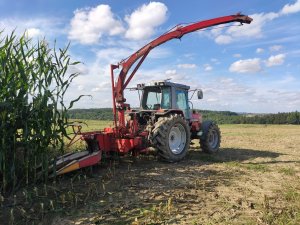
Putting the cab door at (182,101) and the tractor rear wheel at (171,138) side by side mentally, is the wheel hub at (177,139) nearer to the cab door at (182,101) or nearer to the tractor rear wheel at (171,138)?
the tractor rear wheel at (171,138)

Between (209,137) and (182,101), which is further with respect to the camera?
(209,137)

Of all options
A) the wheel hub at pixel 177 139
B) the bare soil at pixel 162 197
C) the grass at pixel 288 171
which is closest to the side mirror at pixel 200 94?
the wheel hub at pixel 177 139

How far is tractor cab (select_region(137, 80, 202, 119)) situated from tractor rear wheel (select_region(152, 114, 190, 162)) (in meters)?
0.71

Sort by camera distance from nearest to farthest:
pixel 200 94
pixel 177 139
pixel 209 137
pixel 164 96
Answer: pixel 177 139 < pixel 164 96 < pixel 200 94 < pixel 209 137

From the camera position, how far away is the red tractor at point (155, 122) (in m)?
7.94

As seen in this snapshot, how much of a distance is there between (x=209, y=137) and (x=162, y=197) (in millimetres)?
5600

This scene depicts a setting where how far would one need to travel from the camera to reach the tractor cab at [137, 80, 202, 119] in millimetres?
9555

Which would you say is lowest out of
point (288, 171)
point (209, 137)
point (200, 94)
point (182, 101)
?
point (288, 171)

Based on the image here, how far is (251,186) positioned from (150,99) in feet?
13.9

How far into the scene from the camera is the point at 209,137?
35.6ft

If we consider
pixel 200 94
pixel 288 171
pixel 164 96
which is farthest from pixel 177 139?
pixel 288 171

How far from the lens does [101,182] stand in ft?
20.7

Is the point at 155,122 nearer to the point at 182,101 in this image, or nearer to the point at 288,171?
the point at 182,101

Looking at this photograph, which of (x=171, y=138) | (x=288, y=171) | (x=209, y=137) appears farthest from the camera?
(x=209, y=137)
